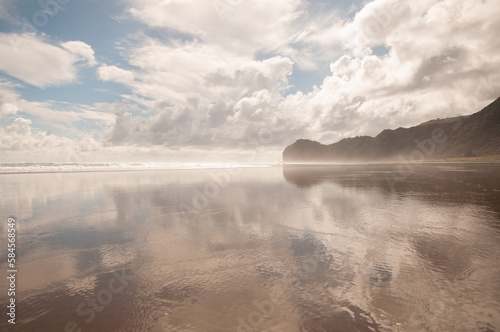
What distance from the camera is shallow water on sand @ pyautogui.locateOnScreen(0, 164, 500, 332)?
439cm

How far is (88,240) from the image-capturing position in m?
8.89

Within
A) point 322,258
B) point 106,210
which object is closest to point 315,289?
point 322,258

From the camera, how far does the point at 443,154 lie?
19138 cm

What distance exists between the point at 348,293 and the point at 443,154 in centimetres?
24153

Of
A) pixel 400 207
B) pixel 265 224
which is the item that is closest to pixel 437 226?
pixel 400 207

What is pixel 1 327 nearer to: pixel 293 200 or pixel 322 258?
pixel 322 258

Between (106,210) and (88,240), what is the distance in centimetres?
542

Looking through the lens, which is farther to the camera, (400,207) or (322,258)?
(400,207)

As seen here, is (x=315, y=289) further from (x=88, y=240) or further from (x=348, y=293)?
(x=88, y=240)

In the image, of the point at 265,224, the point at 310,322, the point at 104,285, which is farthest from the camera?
the point at 265,224

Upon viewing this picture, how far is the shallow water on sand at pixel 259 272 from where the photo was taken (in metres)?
4.39

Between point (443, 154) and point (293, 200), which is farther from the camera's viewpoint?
point (443, 154)

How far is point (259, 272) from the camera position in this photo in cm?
618

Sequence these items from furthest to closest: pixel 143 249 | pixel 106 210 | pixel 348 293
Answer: pixel 106 210, pixel 143 249, pixel 348 293
